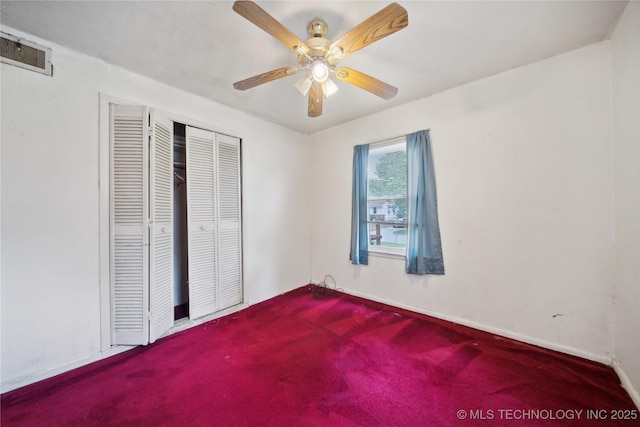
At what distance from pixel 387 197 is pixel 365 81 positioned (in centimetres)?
159

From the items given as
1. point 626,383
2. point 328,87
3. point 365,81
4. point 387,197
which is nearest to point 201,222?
point 328,87

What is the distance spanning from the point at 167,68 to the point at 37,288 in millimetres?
1930

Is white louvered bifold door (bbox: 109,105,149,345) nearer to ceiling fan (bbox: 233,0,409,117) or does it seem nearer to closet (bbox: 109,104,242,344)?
closet (bbox: 109,104,242,344)

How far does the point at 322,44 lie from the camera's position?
4.82 ft

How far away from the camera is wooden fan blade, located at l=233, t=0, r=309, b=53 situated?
3.59 ft

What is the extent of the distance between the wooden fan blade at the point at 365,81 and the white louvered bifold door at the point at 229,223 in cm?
167

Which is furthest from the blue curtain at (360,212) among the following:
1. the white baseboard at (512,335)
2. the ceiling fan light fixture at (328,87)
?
the ceiling fan light fixture at (328,87)

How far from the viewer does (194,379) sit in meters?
1.68

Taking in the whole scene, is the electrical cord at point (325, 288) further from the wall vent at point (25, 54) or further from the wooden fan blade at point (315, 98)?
the wall vent at point (25, 54)

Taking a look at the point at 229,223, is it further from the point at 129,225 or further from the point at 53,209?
the point at 53,209

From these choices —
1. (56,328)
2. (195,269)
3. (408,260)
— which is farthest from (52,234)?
(408,260)

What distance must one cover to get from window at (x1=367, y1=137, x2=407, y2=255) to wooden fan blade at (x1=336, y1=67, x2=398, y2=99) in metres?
1.15

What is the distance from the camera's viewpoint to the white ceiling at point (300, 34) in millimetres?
1437

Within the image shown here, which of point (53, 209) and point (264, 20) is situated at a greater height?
point (264, 20)
